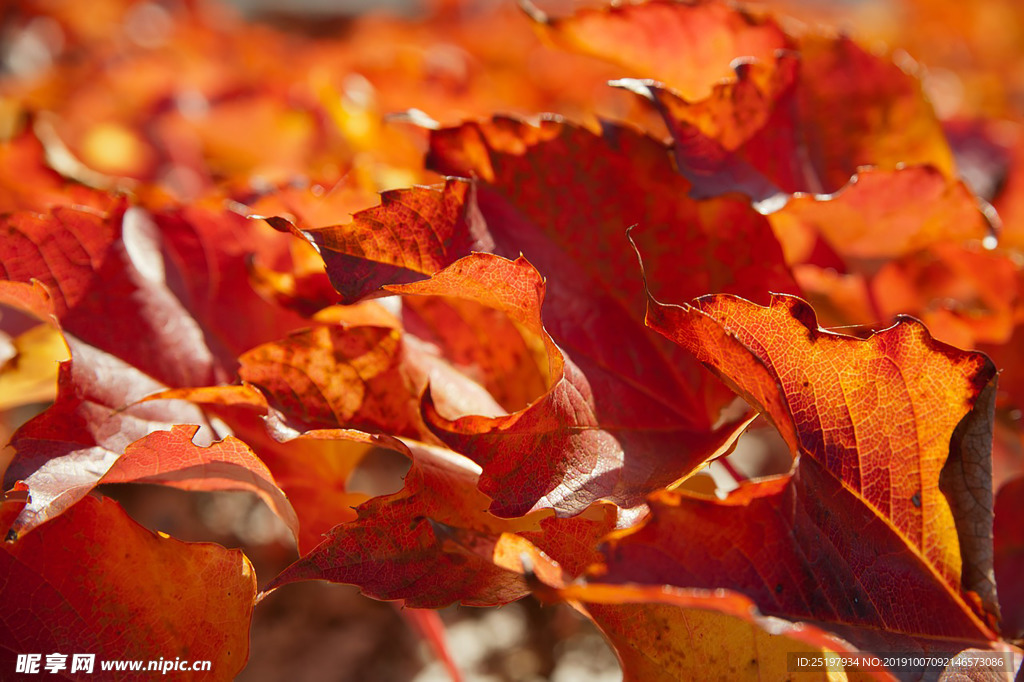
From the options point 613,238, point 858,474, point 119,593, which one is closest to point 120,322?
point 119,593

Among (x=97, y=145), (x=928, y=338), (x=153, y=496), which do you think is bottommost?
(x=153, y=496)

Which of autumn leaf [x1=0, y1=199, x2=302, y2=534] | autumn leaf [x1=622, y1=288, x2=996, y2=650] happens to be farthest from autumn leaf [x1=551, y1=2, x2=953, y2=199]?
autumn leaf [x1=0, y1=199, x2=302, y2=534]

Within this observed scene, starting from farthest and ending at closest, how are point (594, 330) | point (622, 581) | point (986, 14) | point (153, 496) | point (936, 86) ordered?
point (986, 14)
point (936, 86)
point (153, 496)
point (594, 330)
point (622, 581)

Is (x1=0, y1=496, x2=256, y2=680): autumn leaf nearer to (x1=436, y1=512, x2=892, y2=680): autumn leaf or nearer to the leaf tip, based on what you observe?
(x1=436, y1=512, x2=892, y2=680): autumn leaf

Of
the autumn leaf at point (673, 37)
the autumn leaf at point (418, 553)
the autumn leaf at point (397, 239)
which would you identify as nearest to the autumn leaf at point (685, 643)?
the autumn leaf at point (418, 553)

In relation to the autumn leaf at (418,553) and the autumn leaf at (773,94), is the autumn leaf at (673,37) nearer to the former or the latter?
the autumn leaf at (773,94)

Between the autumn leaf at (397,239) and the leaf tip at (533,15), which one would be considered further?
the leaf tip at (533,15)

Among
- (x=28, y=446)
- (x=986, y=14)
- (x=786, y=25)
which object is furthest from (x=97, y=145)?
(x=986, y=14)

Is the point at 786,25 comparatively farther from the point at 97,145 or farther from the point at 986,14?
the point at 986,14
